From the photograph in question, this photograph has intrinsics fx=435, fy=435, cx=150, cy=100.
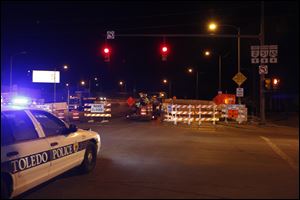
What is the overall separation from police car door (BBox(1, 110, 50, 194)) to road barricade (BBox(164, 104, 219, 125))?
1933cm

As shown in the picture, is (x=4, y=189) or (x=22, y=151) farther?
(x=22, y=151)

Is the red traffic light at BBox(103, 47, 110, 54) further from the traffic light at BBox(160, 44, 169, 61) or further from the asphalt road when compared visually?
the asphalt road

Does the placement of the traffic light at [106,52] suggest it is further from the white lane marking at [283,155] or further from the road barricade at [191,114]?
the white lane marking at [283,155]

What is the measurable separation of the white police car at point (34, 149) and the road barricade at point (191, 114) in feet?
58.8

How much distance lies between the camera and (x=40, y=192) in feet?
25.5

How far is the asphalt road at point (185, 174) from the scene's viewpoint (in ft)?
25.5

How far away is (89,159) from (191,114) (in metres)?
18.6

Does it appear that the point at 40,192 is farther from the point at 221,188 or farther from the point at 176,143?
the point at 176,143

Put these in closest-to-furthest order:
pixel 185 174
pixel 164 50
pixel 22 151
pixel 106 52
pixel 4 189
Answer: pixel 4 189, pixel 22 151, pixel 185 174, pixel 164 50, pixel 106 52

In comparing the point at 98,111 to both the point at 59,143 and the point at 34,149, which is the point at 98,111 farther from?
the point at 34,149

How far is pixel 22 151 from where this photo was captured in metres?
6.85

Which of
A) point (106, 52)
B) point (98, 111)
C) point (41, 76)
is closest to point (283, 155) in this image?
point (106, 52)

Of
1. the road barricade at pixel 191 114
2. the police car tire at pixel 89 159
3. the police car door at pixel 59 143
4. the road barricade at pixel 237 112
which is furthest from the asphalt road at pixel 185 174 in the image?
the road barricade at pixel 237 112

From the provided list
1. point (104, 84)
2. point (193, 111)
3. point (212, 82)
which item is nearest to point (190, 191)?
point (193, 111)
